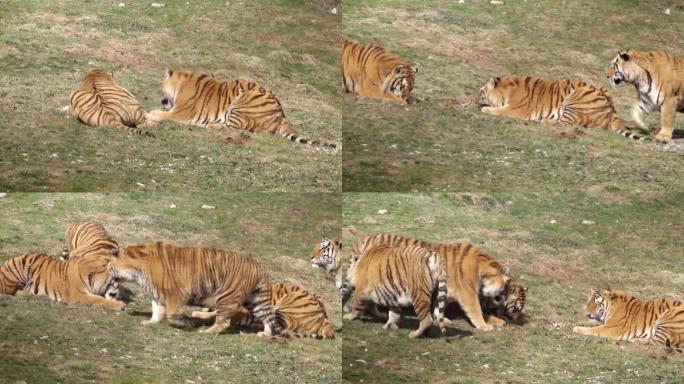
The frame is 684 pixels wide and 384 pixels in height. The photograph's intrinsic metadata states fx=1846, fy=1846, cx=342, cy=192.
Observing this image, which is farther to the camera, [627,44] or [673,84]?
[627,44]

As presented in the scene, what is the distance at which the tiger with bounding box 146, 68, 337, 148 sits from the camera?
817 inches

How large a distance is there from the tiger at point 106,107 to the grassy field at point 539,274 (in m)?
2.56

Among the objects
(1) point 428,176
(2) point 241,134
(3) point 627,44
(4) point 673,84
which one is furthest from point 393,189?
(3) point 627,44

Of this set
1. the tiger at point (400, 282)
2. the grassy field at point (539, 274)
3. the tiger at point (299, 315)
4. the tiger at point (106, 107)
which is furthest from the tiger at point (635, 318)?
the tiger at point (106, 107)

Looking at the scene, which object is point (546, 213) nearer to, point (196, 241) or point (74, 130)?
point (196, 241)

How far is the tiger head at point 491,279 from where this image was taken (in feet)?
56.0

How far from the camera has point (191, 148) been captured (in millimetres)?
20094

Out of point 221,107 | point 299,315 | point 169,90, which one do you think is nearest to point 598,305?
point 299,315

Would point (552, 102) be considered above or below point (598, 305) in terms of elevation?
above

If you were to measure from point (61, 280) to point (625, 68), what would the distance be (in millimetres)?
7457

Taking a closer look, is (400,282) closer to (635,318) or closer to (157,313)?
(157,313)

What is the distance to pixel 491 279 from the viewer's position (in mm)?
17094

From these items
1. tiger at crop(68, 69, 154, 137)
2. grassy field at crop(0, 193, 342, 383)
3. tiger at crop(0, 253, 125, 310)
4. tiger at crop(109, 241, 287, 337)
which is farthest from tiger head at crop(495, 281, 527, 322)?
tiger at crop(68, 69, 154, 137)

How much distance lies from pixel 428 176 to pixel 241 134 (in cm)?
215
